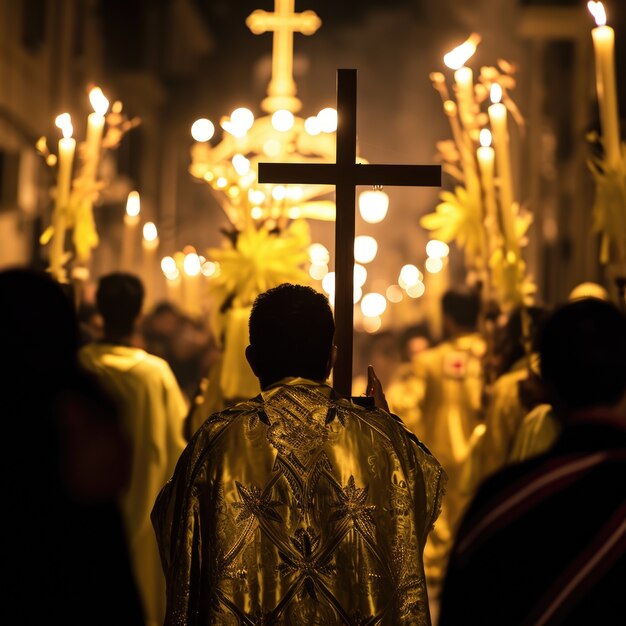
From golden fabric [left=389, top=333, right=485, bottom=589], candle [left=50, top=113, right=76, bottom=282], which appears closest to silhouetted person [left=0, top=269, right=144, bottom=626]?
candle [left=50, top=113, right=76, bottom=282]

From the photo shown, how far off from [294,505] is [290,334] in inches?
17.5

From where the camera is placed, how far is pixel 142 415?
6.66 metres

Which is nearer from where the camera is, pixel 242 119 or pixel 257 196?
pixel 257 196

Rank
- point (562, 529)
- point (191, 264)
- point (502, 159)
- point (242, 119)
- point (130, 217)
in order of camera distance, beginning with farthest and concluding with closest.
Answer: point (191, 264), point (130, 217), point (242, 119), point (502, 159), point (562, 529)

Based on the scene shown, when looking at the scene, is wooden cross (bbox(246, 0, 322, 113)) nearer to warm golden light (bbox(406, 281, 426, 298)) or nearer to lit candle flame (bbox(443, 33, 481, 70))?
lit candle flame (bbox(443, 33, 481, 70))

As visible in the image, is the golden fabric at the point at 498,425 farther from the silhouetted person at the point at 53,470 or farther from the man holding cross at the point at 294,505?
the silhouetted person at the point at 53,470

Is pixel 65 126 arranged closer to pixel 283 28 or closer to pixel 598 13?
pixel 283 28

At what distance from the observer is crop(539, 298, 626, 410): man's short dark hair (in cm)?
267

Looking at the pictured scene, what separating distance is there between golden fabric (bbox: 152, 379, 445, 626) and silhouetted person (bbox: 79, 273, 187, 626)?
9.83ft

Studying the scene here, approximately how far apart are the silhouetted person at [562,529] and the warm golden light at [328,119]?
5.55 m

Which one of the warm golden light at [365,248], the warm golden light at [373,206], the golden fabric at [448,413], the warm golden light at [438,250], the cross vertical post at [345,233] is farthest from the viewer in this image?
the warm golden light at [438,250]

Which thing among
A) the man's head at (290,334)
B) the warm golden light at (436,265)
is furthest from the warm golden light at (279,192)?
the warm golden light at (436,265)

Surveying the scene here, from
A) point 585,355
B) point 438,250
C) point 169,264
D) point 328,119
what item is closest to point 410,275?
point 438,250

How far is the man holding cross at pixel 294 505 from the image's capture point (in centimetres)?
351
